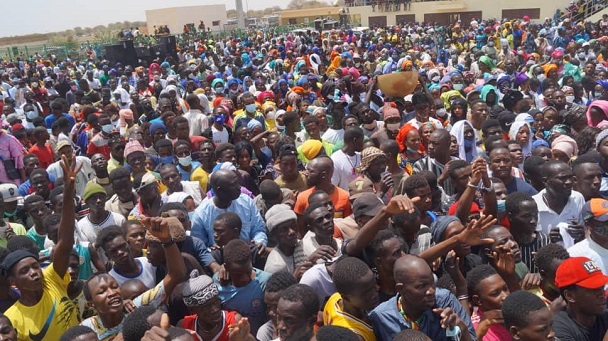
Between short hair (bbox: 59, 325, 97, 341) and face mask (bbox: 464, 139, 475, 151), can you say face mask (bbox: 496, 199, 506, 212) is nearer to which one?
face mask (bbox: 464, 139, 475, 151)

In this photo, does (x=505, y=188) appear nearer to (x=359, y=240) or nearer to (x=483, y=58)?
(x=359, y=240)

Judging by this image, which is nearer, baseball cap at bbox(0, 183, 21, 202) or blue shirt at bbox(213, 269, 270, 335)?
blue shirt at bbox(213, 269, 270, 335)

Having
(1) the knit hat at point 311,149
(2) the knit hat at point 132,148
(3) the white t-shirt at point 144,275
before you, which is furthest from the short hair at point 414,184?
(2) the knit hat at point 132,148

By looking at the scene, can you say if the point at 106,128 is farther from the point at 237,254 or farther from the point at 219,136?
the point at 237,254

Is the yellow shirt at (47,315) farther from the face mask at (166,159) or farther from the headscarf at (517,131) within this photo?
the headscarf at (517,131)

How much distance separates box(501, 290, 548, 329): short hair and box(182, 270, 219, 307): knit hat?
1.54 m

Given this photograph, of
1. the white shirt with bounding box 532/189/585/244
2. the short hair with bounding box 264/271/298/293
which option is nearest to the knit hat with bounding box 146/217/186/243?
the short hair with bounding box 264/271/298/293

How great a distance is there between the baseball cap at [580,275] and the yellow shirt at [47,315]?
113 inches

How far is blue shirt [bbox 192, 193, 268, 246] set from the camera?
4.66m

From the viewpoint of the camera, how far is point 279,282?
3.38 m

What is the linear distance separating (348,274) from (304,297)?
0.26m

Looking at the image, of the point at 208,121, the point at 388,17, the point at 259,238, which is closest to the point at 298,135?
the point at 208,121

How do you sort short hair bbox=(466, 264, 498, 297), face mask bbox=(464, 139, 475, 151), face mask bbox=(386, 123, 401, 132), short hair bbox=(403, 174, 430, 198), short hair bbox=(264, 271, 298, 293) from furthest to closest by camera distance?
face mask bbox=(386, 123, 401, 132)
face mask bbox=(464, 139, 475, 151)
short hair bbox=(403, 174, 430, 198)
short hair bbox=(264, 271, 298, 293)
short hair bbox=(466, 264, 498, 297)

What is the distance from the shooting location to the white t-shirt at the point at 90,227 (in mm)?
4660
